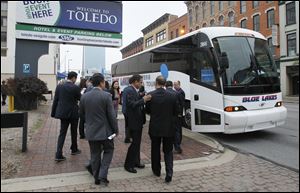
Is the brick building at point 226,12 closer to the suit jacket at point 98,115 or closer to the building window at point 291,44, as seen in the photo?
the suit jacket at point 98,115

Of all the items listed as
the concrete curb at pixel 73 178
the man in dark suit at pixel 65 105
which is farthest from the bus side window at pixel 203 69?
the man in dark suit at pixel 65 105

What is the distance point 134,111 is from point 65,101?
5.75 ft

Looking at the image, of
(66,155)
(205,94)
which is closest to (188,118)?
(205,94)

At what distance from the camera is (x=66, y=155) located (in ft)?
23.8

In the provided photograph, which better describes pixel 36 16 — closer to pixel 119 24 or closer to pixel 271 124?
pixel 119 24

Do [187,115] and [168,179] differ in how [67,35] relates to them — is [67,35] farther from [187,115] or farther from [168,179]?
[168,179]

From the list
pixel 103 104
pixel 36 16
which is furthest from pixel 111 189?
pixel 36 16

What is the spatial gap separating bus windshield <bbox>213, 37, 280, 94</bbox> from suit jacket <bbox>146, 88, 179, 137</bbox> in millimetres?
3736

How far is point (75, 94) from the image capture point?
6875 millimetres

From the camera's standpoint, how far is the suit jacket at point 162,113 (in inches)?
217

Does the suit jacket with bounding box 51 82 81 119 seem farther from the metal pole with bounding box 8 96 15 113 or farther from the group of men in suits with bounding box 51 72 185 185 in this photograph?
the metal pole with bounding box 8 96 15 113

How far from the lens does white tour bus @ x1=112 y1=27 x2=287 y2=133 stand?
8828mm

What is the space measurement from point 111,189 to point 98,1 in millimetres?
16491

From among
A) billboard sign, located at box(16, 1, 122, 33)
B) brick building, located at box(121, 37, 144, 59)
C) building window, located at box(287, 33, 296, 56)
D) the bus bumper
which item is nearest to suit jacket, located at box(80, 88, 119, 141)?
Answer: the bus bumper
